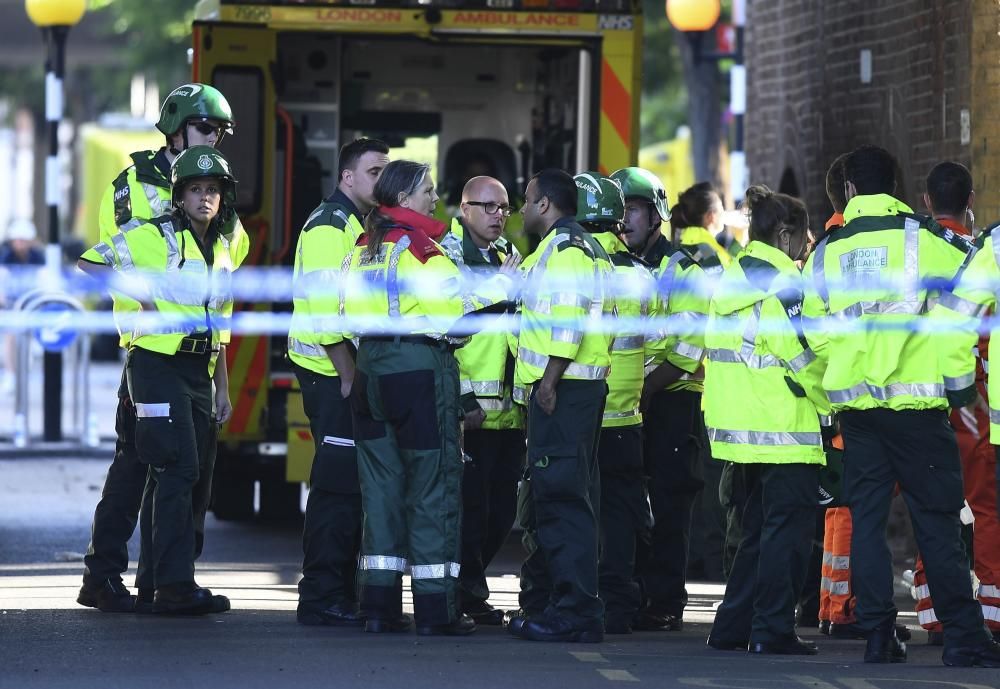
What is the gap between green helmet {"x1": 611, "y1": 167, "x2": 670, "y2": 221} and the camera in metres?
9.30

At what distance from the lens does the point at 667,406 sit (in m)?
9.29

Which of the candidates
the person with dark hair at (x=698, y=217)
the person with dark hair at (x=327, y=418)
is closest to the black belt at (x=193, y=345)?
the person with dark hair at (x=327, y=418)

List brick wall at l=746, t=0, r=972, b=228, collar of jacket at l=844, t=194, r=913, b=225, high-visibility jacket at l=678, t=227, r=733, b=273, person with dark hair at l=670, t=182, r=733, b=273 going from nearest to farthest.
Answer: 1. collar of jacket at l=844, t=194, r=913, b=225
2. high-visibility jacket at l=678, t=227, r=733, b=273
3. person with dark hair at l=670, t=182, r=733, b=273
4. brick wall at l=746, t=0, r=972, b=228

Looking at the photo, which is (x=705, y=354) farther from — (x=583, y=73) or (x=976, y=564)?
(x=583, y=73)

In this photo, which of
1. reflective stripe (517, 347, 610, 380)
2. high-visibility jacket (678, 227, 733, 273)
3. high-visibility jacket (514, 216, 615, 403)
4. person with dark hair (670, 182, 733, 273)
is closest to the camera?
high-visibility jacket (514, 216, 615, 403)

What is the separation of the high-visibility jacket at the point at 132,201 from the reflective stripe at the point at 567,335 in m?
1.85

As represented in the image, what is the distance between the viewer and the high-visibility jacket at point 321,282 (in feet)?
28.5

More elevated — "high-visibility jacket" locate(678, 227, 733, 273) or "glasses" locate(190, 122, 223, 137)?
"glasses" locate(190, 122, 223, 137)

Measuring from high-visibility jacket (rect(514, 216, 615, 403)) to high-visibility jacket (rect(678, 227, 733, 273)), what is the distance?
4.19 ft

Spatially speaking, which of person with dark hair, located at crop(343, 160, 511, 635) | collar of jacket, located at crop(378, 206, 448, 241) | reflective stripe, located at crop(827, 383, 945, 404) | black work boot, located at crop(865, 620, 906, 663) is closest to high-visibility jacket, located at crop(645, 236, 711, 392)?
person with dark hair, located at crop(343, 160, 511, 635)

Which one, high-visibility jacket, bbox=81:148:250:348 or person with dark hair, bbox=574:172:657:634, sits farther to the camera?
high-visibility jacket, bbox=81:148:250:348

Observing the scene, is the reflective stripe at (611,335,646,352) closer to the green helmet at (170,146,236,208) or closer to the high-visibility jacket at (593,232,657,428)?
the high-visibility jacket at (593,232,657,428)

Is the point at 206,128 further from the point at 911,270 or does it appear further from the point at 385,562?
the point at 911,270

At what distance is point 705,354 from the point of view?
910cm
